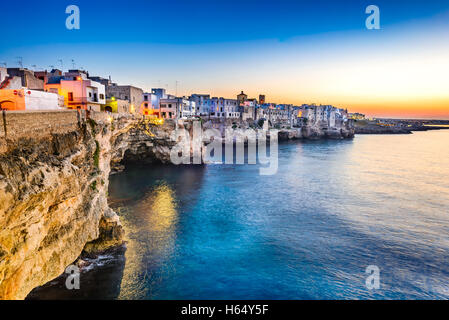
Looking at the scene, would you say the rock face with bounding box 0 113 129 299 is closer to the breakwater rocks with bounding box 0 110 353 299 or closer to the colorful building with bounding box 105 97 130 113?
the breakwater rocks with bounding box 0 110 353 299

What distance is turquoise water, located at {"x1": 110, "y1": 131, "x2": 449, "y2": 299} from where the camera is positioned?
15.1 meters

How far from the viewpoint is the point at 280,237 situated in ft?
68.1

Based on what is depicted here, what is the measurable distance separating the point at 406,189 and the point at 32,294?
38463 millimetres

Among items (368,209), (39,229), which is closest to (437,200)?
(368,209)

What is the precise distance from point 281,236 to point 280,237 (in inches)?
8.2

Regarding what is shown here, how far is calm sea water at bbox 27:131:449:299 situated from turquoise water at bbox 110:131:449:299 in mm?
72

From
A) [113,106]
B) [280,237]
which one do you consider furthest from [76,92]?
[280,237]

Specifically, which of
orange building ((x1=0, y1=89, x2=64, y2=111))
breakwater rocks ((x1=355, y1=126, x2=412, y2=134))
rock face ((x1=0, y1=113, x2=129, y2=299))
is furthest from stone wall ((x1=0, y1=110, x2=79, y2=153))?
breakwater rocks ((x1=355, y1=126, x2=412, y2=134))

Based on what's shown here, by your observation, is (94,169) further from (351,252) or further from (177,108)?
(177,108)

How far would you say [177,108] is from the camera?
60031 millimetres

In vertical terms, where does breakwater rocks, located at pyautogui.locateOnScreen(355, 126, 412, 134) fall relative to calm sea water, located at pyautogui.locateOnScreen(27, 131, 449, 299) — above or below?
above

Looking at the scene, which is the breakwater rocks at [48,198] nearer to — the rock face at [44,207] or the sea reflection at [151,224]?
the rock face at [44,207]

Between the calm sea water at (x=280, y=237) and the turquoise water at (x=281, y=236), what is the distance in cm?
7

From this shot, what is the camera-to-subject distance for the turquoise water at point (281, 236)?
15.1 metres
